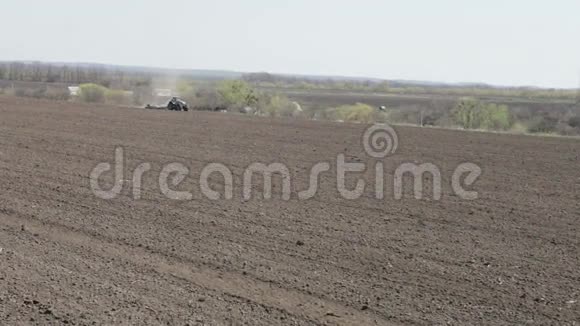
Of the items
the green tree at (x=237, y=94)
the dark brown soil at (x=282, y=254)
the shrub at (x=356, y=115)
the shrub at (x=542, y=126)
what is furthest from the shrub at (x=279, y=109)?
the dark brown soil at (x=282, y=254)

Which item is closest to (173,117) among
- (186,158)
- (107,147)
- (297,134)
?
(297,134)

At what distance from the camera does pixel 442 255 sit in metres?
7.32

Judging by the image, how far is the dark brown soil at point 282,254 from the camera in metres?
5.52

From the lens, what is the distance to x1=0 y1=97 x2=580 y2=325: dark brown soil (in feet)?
18.1

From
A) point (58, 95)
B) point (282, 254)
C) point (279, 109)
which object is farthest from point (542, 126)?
point (58, 95)

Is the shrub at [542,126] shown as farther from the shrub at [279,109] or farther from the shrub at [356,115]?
the shrub at [279,109]

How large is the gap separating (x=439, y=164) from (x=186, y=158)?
5820mm

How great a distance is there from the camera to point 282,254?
281 inches

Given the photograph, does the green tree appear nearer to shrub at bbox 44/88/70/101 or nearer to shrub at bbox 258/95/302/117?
shrub at bbox 258/95/302/117

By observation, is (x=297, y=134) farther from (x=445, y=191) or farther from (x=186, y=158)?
(x=445, y=191)

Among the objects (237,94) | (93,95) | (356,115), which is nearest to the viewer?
(356,115)

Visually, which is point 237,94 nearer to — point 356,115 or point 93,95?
point 356,115

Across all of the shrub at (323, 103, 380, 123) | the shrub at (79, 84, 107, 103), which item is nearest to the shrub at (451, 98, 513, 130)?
the shrub at (323, 103, 380, 123)

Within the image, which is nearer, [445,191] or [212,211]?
[212,211]
